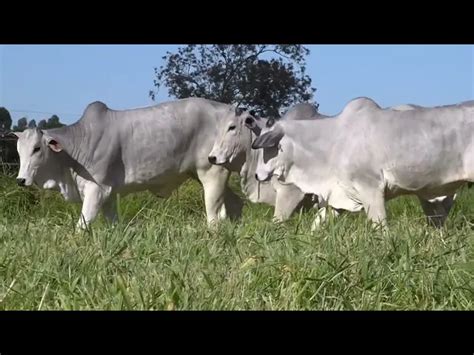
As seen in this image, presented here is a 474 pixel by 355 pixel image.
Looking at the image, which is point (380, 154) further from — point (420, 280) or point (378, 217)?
point (420, 280)

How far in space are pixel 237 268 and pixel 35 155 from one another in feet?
10.8

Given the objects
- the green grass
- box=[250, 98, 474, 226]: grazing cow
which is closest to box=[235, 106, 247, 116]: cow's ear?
box=[250, 98, 474, 226]: grazing cow

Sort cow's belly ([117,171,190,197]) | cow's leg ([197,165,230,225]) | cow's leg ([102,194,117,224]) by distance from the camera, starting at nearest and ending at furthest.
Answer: cow's leg ([102,194,117,224]) → cow's belly ([117,171,190,197]) → cow's leg ([197,165,230,225])

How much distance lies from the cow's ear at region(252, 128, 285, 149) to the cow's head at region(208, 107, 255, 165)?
343 mm

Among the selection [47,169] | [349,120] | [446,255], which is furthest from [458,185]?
[47,169]

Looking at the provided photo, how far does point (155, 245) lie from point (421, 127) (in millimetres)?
2640

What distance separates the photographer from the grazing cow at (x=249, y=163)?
7027 mm

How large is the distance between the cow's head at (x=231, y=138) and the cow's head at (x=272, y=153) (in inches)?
10.9

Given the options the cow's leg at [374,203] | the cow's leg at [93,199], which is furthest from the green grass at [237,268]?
the cow's leg at [93,199]

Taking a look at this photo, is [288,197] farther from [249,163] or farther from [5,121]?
[5,121]

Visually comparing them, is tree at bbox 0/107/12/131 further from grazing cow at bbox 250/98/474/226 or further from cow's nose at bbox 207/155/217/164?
grazing cow at bbox 250/98/474/226

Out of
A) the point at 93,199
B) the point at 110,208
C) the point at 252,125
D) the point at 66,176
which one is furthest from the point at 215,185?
the point at 66,176

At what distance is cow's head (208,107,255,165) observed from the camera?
23.1 feet
